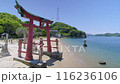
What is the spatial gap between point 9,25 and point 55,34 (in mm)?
56122

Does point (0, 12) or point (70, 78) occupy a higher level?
point (0, 12)

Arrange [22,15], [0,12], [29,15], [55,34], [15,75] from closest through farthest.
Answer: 1. [15,75]
2. [22,15]
3. [29,15]
4. [0,12]
5. [55,34]

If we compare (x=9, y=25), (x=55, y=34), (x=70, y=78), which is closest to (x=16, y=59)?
(x=70, y=78)

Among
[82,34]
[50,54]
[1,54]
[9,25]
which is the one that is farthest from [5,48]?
[82,34]

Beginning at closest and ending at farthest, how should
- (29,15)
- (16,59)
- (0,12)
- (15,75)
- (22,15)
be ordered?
(15,75) < (22,15) < (29,15) < (16,59) < (0,12)

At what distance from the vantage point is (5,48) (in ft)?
23.4

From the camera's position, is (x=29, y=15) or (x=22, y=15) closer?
(x=22, y=15)

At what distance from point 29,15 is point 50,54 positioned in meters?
4.13

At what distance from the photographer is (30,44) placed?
516 centimetres

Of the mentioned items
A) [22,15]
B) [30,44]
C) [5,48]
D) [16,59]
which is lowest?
[16,59]

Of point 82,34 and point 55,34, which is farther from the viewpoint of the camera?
point 82,34

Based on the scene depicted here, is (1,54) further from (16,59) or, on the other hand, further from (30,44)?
(30,44)

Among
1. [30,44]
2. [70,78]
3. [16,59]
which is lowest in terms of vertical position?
[70,78]

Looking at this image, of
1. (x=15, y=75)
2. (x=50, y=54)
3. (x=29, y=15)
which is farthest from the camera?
(x=50, y=54)
